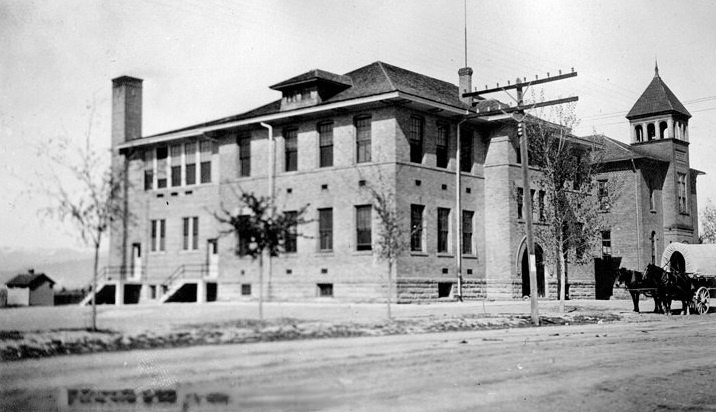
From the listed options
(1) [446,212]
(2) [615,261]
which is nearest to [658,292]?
(1) [446,212]

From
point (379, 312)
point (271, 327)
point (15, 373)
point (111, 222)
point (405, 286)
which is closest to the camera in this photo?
point (15, 373)

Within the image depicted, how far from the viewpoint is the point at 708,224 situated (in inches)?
2648

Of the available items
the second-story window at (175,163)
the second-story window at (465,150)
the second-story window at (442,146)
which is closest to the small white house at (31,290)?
the second-story window at (175,163)

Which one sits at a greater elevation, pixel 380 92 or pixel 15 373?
pixel 380 92

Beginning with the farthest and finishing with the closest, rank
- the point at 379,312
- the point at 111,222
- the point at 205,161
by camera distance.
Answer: the point at 379,312
the point at 205,161
the point at 111,222

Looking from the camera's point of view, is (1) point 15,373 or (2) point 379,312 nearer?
(1) point 15,373

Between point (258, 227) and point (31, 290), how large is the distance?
3168 mm

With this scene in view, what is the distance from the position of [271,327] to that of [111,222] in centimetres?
376

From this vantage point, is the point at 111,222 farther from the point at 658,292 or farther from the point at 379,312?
the point at 658,292

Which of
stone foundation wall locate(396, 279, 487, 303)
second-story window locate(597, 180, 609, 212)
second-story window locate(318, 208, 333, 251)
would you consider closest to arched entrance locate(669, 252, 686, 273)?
second-story window locate(597, 180, 609, 212)

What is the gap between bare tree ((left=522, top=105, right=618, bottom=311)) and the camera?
26859 millimetres

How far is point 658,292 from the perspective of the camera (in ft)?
91.7

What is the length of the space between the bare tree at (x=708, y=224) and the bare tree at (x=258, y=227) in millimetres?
61955

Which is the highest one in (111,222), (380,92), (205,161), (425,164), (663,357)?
(380,92)
